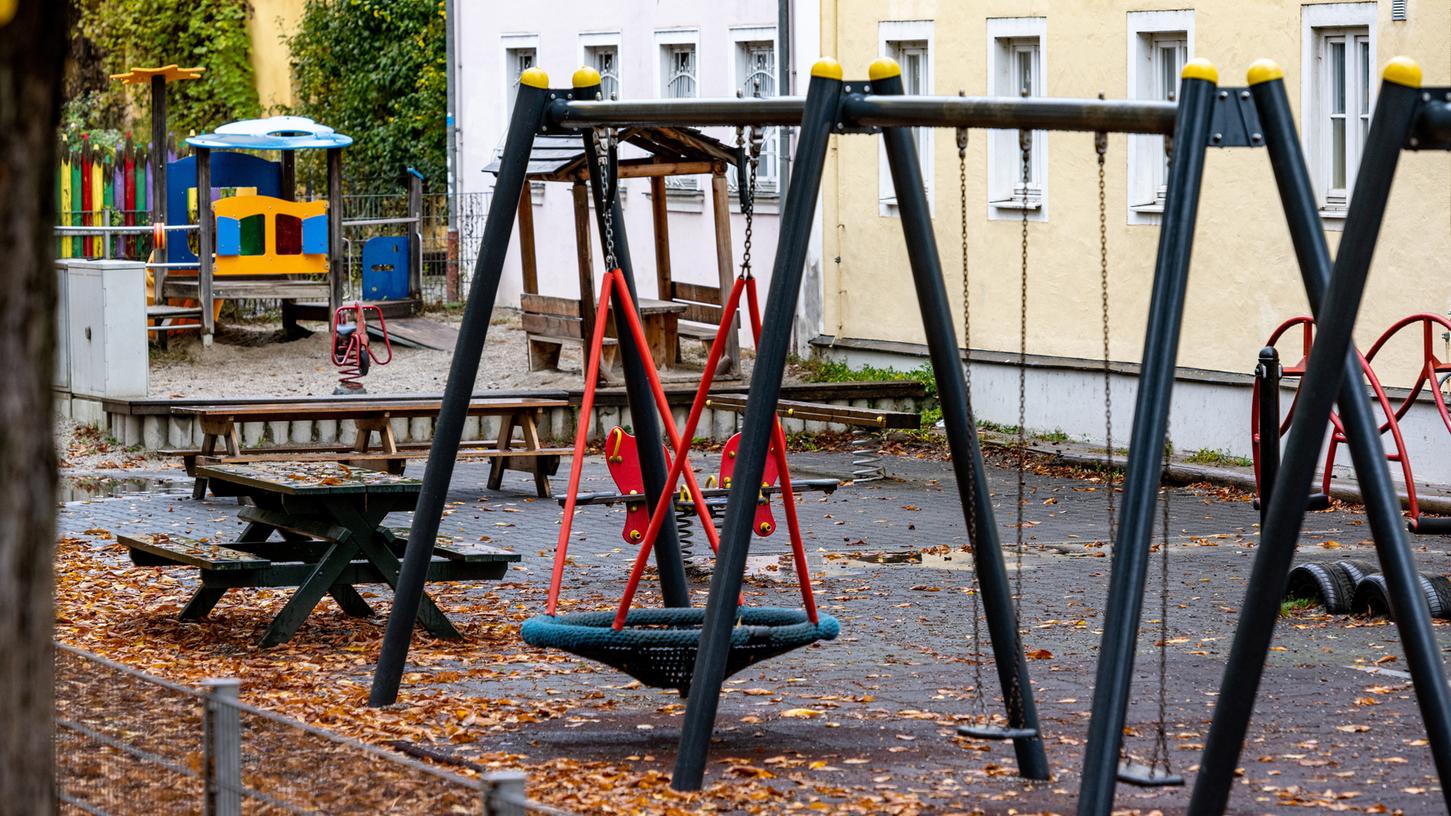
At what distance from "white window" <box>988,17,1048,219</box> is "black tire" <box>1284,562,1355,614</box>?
8.83 m

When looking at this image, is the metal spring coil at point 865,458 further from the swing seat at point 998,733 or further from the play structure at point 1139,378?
the swing seat at point 998,733

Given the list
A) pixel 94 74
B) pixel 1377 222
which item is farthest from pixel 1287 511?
pixel 94 74

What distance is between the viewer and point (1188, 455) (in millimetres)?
17875

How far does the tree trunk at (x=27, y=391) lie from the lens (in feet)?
12.8

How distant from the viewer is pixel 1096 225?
1920 cm

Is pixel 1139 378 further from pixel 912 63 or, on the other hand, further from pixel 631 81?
pixel 631 81

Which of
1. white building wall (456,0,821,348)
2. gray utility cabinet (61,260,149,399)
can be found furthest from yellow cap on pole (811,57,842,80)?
white building wall (456,0,821,348)

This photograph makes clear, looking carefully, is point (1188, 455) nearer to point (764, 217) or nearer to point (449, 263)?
point (764, 217)

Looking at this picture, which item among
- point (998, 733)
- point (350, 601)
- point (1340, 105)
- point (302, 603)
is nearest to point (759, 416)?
point (998, 733)

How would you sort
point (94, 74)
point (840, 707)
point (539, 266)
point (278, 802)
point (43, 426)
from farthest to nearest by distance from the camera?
point (94, 74) → point (539, 266) → point (840, 707) → point (278, 802) → point (43, 426)

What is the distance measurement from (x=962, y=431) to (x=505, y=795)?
131 inches

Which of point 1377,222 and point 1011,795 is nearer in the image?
point 1377,222

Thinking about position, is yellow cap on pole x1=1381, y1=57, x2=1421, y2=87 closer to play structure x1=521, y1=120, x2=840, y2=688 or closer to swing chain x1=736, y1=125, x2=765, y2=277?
play structure x1=521, y1=120, x2=840, y2=688

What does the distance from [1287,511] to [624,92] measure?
70.6 feet
